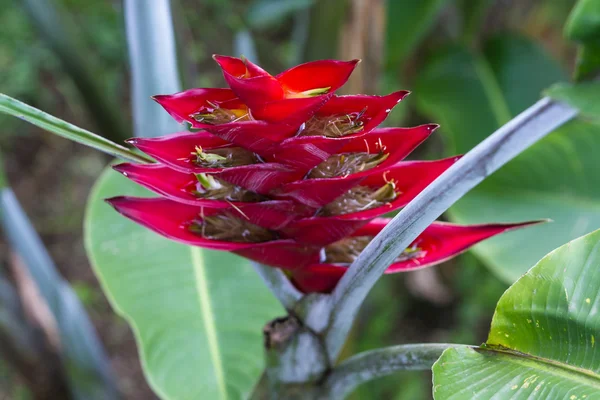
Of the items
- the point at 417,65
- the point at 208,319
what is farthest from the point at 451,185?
the point at 417,65

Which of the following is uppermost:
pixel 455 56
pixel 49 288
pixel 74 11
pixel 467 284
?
pixel 74 11

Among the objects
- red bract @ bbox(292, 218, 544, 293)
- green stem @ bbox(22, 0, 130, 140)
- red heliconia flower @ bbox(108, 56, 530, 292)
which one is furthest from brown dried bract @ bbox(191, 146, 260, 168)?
green stem @ bbox(22, 0, 130, 140)

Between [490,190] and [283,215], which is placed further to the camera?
[490,190]

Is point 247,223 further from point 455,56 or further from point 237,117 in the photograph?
point 455,56

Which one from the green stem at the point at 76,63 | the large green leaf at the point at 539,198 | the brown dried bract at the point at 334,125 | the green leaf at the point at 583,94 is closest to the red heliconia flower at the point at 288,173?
the brown dried bract at the point at 334,125

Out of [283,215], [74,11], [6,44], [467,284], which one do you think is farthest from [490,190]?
[6,44]

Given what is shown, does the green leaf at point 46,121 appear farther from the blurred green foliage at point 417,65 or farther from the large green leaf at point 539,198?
the large green leaf at point 539,198
